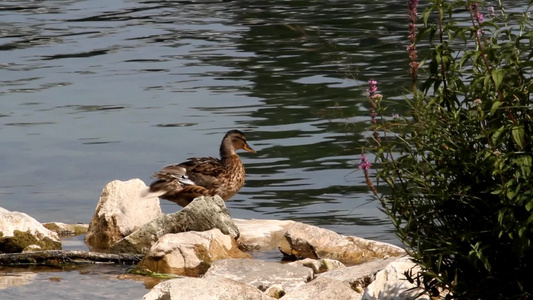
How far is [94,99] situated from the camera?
19.2 m

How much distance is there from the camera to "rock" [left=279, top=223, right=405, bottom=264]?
934cm

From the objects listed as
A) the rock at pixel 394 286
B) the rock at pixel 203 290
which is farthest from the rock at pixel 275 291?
the rock at pixel 394 286

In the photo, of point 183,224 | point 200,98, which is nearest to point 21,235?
point 183,224

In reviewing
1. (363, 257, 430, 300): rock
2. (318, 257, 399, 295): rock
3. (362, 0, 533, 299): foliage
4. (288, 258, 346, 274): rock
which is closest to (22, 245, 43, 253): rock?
(288, 258, 346, 274): rock

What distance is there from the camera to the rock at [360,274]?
7.71 m

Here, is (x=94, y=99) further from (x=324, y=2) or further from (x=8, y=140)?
(x=324, y=2)

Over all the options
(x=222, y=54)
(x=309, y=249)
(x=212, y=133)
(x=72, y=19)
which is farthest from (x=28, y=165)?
(x=72, y=19)

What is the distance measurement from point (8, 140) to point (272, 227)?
6.81m

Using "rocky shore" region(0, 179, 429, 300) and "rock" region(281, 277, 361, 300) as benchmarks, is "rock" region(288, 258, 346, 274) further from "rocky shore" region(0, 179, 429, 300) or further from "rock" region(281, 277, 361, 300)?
"rock" region(281, 277, 361, 300)

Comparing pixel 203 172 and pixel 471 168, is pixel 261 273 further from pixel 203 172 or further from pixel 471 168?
pixel 203 172

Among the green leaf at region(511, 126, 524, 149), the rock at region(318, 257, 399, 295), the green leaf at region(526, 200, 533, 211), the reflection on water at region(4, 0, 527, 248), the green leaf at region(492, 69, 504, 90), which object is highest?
the green leaf at region(492, 69, 504, 90)

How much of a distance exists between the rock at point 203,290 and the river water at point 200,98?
0.93 m

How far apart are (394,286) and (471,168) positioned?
1.10 meters

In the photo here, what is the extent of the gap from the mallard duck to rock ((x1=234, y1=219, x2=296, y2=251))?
129 cm
